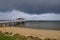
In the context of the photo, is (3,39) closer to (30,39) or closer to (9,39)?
(9,39)

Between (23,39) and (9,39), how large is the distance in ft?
3.77

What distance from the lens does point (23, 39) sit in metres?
11.6

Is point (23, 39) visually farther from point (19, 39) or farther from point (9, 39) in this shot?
point (9, 39)

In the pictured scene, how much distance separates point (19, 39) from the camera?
37.3 feet

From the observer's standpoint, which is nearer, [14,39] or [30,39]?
[14,39]

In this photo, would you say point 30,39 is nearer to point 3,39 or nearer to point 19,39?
point 19,39

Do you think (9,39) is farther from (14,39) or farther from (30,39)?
(30,39)

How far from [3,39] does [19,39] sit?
1201 millimetres

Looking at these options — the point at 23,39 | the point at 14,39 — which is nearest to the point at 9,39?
the point at 14,39

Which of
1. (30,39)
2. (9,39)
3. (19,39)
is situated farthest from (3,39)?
(30,39)

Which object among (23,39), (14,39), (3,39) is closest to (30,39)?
(23,39)

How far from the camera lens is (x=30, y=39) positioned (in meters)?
12.1

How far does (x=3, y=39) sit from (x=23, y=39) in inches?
61.9

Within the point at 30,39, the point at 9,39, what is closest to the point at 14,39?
the point at 9,39
